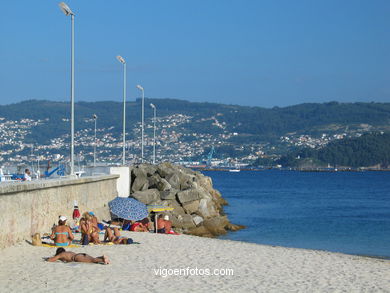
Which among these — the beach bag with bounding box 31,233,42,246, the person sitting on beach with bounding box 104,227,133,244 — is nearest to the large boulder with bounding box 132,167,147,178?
the person sitting on beach with bounding box 104,227,133,244

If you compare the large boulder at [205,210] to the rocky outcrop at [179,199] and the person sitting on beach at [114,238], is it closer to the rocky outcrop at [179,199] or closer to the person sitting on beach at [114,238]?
the rocky outcrop at [179,199]

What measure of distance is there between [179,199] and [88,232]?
13424 millimetres

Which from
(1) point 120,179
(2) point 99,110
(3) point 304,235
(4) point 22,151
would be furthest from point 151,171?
(2) point 99,110

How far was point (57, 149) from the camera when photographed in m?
127

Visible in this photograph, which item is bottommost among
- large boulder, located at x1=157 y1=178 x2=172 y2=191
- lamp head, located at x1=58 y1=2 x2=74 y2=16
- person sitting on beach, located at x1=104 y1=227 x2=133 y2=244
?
person sitting on beach, located at x1=104 y1=227 x2=133 y2=244

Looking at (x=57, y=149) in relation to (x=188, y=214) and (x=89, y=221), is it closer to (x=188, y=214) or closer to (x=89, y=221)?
(x=188, y=214)

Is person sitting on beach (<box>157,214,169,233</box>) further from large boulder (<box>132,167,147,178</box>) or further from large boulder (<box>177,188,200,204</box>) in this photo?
large boulder (<box>132,167,147,178</box>)

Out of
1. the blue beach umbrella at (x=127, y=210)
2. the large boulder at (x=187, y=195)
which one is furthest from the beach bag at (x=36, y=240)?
the large boulder at (x=187, y=195)

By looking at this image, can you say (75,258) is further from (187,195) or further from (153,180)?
(153,180)

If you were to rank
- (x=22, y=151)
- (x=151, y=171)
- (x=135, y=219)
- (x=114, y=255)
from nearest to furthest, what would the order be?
(x=114, y=255)
(x=135, y=219)
(x=151, y=171)
(x=22, y=151)

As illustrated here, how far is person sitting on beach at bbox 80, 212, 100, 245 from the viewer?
1825 cm

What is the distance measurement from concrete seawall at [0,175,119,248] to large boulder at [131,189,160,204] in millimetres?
3465

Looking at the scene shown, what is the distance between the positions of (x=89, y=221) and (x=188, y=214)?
41.3 feet

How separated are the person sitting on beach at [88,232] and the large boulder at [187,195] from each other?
43.1 feet
